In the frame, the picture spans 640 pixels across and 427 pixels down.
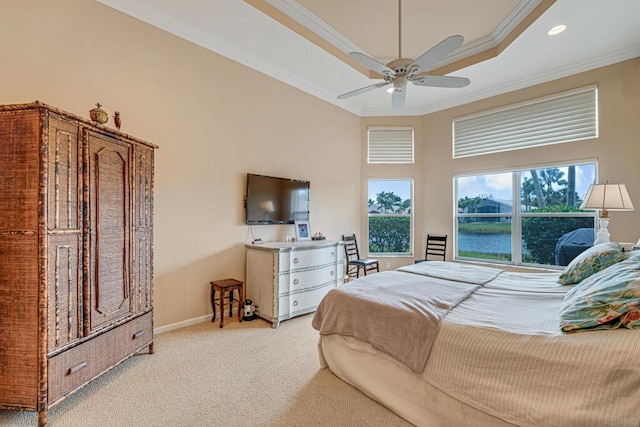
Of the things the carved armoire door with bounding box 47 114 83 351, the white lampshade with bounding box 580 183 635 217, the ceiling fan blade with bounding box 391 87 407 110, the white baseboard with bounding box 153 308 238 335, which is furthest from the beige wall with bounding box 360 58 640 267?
the carved armoire door with bounding box 47 114 83 351

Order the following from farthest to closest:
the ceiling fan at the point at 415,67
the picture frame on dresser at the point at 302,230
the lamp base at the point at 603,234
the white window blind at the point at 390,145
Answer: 1. the white window blind at the point at 390,145
2. the picture frame on dresser at the point at 302,230
3. the lamp base at the point at 603,234
4. the ceiling fan at the point at 415,67

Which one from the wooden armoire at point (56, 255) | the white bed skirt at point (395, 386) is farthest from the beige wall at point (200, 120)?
the white bed skirt at point (395, 386)

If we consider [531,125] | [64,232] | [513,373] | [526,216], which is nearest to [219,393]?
[64,232]

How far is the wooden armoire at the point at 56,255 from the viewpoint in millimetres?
1693

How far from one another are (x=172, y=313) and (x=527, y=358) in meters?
3.15

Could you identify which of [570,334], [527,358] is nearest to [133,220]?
[527,358]

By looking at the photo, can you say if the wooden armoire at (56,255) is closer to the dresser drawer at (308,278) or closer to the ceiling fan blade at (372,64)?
the dresser drawer at (308,278)

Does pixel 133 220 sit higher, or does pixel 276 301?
pixel 133 220

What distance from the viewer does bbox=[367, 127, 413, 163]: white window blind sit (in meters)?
5.47

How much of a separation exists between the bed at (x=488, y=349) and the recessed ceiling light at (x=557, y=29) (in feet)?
8.18

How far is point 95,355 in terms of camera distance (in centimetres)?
201

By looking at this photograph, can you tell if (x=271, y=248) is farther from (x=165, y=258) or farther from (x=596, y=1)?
(x=596, y=1)

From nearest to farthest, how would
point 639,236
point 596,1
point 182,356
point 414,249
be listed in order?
point 182,356 → point 596,1 → point 639,236 → point 414,249

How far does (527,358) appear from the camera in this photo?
1327 mm
